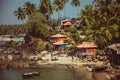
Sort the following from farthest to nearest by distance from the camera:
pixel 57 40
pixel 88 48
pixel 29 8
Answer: pixel 29 8 → pixel 57 40 → pixel 88 48

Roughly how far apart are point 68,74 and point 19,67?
10.7 ft

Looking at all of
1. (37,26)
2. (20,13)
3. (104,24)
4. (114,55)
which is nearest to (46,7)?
(20,13)

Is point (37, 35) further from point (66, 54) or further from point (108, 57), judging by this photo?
point (108, 57)

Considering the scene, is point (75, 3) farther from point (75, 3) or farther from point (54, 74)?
point (54, 74)

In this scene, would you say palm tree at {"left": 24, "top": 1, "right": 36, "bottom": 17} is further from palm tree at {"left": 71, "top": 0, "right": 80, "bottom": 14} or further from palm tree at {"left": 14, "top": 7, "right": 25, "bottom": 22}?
palm tree at {"left": 71, "top": 0, "right": 80, "bottom": 14}

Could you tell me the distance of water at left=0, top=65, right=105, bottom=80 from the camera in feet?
45.5

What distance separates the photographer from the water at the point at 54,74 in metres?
13.9

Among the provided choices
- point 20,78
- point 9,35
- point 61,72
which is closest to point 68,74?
point 61,72

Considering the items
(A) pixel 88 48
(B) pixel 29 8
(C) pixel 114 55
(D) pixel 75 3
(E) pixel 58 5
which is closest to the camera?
(C) pixel 114 55

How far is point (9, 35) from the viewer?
42.7 m

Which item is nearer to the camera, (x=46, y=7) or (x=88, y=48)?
(x=88, y=48)

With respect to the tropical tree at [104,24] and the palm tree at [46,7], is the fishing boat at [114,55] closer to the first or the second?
the tropical tree at [104,24]

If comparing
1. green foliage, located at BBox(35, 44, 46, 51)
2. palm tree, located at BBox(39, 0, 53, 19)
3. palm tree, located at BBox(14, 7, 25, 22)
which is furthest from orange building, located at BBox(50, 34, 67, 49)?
palm tree, located at BBox(14, 7, 25, 22)

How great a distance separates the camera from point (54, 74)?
14.9 meters
